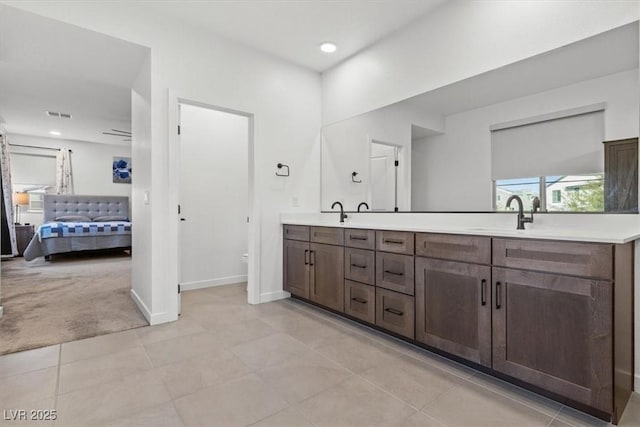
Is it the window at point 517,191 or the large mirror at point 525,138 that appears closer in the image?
the large mirror at point 525,138

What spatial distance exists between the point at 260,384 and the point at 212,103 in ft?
8.20

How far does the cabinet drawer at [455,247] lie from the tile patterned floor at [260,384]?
693mm

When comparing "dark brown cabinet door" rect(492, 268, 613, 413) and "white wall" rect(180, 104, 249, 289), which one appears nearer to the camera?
"dark brown cabinet door" rect(492, 268, 613, 413)

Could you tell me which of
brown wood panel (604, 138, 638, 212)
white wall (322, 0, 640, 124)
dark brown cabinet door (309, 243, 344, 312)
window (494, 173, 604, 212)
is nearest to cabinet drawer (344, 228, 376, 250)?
dark brown cabinet door (309, 243, 344, 312)

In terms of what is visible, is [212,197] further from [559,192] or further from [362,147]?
[559,192]

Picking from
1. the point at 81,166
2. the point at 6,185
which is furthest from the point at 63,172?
the point at 6,185

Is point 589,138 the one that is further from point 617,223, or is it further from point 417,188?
point 417,188

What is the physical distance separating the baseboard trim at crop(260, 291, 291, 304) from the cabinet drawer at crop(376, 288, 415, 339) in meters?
1.40

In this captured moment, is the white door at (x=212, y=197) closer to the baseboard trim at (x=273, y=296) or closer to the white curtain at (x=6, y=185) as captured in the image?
the baseboard trim at (x=273, y=296)

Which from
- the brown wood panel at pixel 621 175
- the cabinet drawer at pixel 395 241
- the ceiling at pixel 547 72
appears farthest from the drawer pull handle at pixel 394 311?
the ceiling at pixel 547 72

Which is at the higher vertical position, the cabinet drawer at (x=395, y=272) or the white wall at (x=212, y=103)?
the white wall at (x=212, y=103)

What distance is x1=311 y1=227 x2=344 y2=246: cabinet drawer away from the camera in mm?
2891

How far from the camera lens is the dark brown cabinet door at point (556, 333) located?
1453 millimetres

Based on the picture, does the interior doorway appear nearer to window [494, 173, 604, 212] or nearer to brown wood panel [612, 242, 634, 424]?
window [494, 173, 604, 212]
